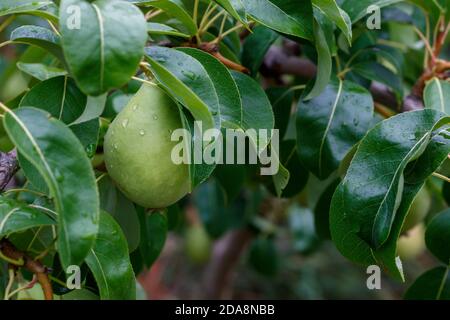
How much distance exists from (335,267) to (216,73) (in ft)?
8.67

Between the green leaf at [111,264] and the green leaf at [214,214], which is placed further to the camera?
the green leaf at [214,214]

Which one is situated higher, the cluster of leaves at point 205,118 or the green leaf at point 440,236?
the cluster of leaves at point 205,118

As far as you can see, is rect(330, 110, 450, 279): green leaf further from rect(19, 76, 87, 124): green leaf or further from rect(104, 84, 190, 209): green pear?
rect(19, 76, 87, 124): green leaf

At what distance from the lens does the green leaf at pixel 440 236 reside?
0.92 metres

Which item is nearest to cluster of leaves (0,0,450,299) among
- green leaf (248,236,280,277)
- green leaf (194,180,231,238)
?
green leaf (194,180,231,238)

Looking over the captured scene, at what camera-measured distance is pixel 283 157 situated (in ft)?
3.59

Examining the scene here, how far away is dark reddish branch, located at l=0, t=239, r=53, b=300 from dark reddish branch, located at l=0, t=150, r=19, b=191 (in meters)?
0.07

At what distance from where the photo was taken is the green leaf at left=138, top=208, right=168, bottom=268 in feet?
3.51

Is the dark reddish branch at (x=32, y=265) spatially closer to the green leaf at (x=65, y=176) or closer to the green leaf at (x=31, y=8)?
the green leaf at (x=65, y=176)

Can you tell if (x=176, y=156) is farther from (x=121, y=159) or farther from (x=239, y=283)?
(x=239, y=283)

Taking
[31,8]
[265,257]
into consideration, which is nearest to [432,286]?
[31,8]

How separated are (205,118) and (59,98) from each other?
217 mm

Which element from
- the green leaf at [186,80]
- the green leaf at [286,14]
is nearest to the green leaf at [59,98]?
the green leaf at [186,80]
